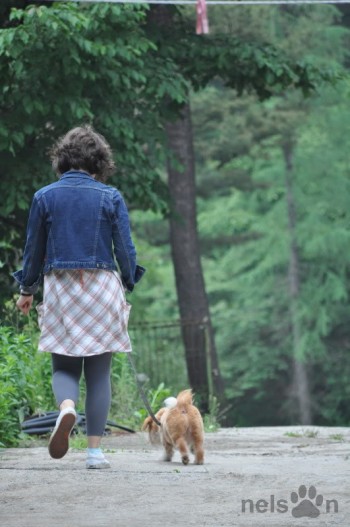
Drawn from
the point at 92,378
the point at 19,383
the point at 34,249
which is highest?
the point at 34,249

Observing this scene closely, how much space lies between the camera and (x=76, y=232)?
6.49 m

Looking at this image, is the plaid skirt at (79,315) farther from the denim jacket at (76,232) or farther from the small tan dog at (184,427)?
the small tan dog at (184,427)

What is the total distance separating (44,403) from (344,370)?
28223 mm

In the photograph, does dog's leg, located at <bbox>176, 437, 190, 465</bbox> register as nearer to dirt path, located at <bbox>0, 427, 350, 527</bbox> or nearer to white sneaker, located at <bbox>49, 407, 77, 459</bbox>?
dirt path, located at <bbox>0, 427, 350, 527</bbox>

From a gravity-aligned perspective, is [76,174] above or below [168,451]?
above

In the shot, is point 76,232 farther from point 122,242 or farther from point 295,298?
point 295,298

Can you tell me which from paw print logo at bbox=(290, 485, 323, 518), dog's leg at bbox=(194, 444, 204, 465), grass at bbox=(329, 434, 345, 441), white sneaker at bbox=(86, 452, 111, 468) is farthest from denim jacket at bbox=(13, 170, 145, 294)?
grass at bbox=(329, 434, 345, 441)

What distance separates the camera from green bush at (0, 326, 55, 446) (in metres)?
8.88

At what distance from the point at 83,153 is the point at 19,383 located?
130 inches

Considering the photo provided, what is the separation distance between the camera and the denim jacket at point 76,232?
648 cm

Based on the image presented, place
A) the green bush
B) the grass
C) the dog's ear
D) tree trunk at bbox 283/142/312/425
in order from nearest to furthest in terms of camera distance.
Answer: the dog's ear
the green bush
the grass
tree trunk at bbox 283/142/312/425

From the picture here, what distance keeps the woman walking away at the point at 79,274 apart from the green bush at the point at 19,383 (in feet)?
6.97

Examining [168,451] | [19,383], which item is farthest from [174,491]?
[19,383]

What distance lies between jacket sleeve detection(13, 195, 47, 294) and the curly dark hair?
0.98 ft
